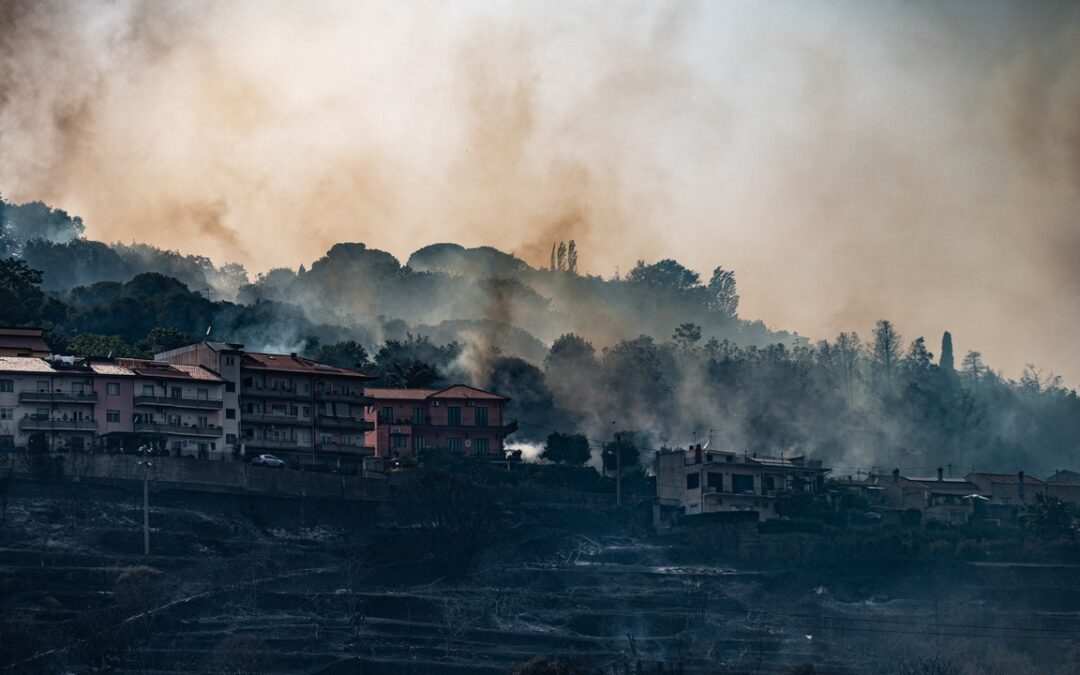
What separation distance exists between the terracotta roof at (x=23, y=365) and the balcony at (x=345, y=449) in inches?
819

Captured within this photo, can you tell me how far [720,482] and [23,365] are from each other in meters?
48.1

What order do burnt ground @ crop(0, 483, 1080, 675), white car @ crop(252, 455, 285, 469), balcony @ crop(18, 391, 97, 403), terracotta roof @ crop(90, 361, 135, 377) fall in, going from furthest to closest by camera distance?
white car @ crop(252, 455, 285, 469)
terracotta roof @ crop(90, 361, 135, 377)
balcony @ crop(18, 391, 97, 403)
burnt ground @ crop(0, 483, 1080, 675)

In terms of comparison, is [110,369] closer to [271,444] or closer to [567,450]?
[271,444]

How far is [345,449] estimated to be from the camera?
149875 millimetres

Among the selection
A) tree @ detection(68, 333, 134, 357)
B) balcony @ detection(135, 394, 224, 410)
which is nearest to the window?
balcony @ detection(135, 394, 224, 410)

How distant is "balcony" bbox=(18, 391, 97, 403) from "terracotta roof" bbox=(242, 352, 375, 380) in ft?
46.5

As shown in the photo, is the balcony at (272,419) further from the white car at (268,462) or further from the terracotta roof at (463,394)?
the terracotta roof at (463,394)

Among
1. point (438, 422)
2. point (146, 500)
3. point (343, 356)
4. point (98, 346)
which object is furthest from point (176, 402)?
point (343, 356)

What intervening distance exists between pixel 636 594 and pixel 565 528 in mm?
10443

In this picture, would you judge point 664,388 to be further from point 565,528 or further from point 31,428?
point 31,428

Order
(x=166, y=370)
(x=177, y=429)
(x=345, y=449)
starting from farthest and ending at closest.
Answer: (x=345, y=449), (x=166, y=370), (x=177, y=429)

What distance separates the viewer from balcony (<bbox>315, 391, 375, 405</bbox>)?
494 feet

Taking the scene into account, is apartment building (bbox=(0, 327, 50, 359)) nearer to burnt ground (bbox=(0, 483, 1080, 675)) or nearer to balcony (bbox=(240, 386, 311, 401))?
balcony (bbox=(240, 386, 311, 401))

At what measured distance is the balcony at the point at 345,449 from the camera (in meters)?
149
